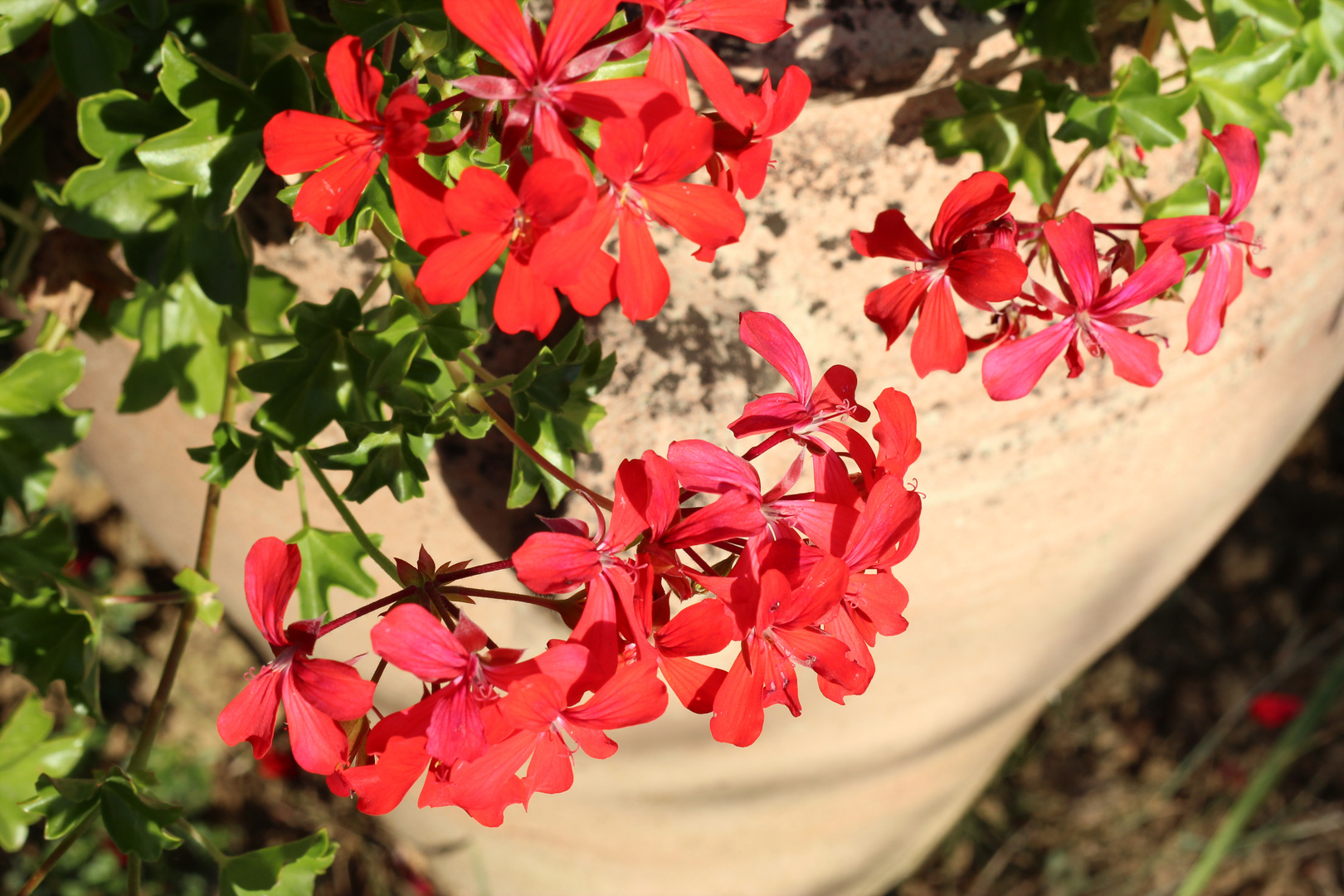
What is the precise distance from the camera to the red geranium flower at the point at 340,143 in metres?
0.42

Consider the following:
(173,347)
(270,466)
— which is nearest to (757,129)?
(270,466)

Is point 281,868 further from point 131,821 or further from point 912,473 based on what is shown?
point 912,473

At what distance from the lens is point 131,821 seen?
0.63 meters

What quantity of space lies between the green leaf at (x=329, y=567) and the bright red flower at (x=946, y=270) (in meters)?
0.41

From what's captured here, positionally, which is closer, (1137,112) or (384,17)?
(384,17)

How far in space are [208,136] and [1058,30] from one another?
50 centimetres

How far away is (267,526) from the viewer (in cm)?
92

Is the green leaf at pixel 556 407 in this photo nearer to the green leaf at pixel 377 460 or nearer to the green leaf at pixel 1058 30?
the green leaf at pixel 377 460

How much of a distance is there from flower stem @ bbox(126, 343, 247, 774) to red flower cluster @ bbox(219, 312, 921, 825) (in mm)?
232

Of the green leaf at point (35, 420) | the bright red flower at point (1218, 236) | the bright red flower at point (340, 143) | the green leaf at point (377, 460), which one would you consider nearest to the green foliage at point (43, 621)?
the green leaf at point (35, 420)

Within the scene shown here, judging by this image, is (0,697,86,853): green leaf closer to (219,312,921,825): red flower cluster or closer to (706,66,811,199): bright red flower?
(219,312,921,825): red flower cluster

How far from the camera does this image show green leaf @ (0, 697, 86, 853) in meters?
0.77

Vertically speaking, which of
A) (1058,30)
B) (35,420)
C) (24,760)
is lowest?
(24,760)

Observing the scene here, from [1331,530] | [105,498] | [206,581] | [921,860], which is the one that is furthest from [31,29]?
[1331,530]
